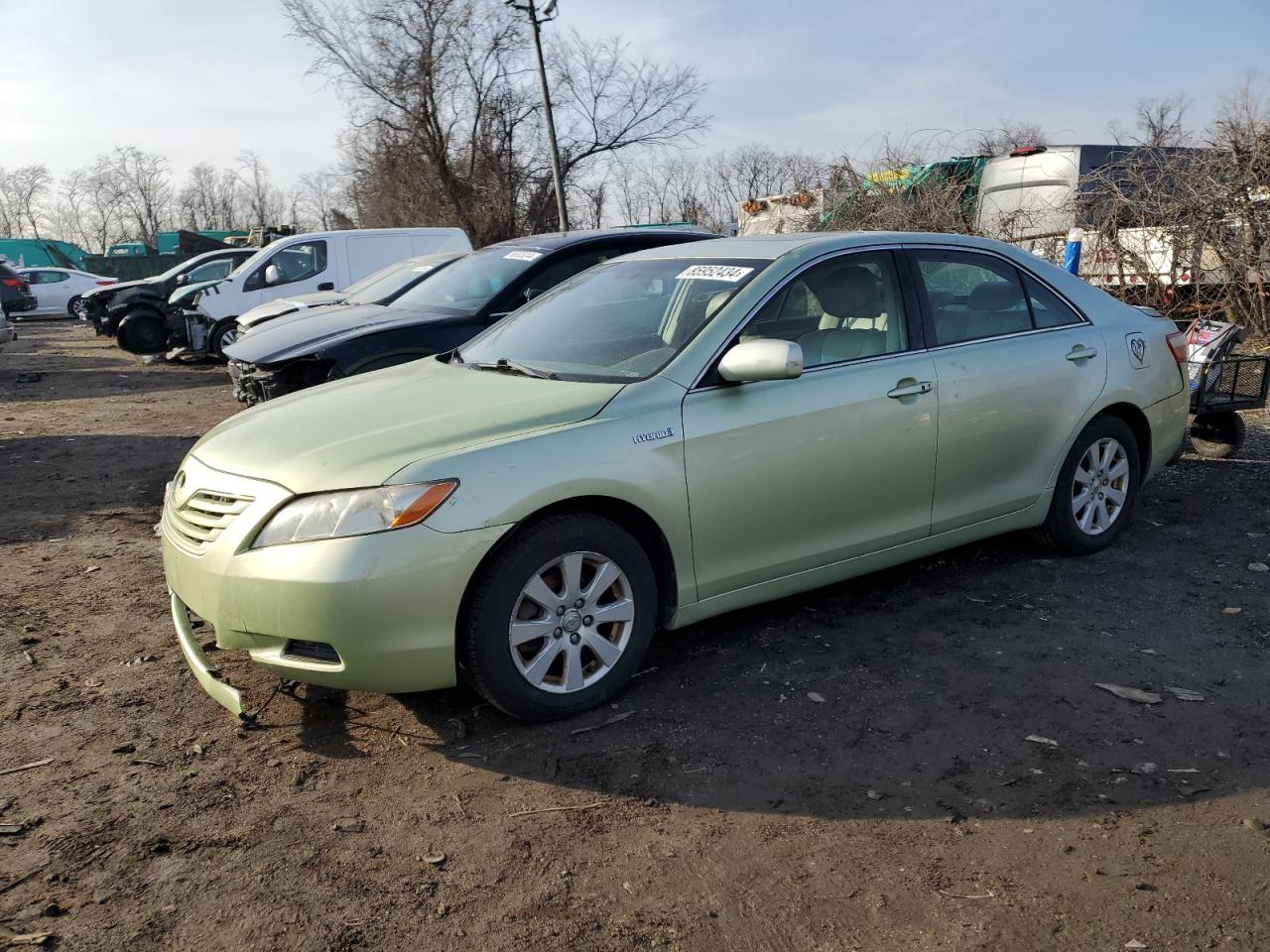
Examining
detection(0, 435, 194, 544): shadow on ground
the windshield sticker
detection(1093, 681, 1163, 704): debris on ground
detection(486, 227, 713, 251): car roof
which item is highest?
detection(486, 227, 713, 251): car roof

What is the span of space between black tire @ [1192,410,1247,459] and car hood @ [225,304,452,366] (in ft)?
18.3

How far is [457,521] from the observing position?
3.26 metres

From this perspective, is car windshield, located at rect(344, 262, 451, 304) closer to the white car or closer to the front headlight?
the front headlight

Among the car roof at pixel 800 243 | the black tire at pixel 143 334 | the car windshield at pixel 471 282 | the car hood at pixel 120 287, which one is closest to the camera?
the car roof at pixel 800 243

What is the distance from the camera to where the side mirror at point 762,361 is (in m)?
3.73

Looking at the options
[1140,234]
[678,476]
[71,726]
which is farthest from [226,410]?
[1140,234]

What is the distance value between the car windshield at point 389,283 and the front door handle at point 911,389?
5.75 metres

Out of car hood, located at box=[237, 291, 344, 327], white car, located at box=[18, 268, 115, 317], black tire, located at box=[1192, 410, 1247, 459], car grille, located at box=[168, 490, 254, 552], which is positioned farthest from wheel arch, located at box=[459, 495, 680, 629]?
white car, located at box=[18, 268, 115, 317]

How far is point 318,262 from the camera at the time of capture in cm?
1443

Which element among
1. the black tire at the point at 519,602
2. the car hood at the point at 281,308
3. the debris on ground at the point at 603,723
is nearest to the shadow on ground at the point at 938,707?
→ the debris on ground at the point at 603,723

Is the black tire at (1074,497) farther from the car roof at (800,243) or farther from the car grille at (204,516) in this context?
the car grille at (204,516)

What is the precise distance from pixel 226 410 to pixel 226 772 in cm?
904

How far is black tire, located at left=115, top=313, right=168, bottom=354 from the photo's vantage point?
17.8 meters

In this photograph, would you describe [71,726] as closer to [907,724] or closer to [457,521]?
[457,521]
